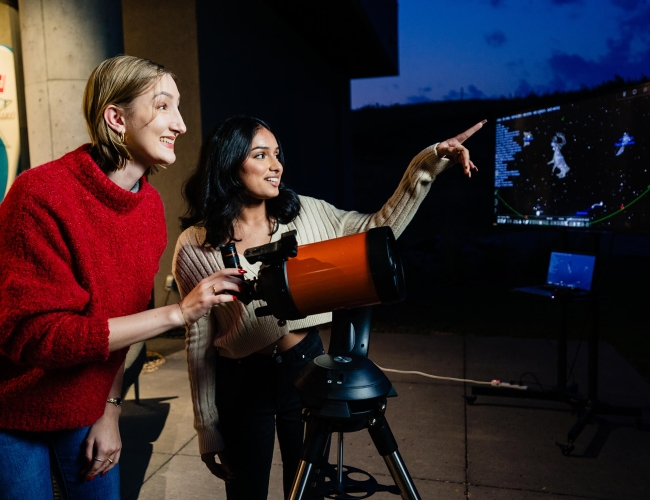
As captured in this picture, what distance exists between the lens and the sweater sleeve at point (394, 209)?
5.86 ft

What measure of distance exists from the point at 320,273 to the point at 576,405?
2872 mm

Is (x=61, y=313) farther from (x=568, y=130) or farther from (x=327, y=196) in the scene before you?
(x=327, y=196)

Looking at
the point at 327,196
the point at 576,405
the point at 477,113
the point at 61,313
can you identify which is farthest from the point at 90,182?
the point at 477,113

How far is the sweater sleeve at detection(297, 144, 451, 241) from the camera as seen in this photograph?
5.86 ft

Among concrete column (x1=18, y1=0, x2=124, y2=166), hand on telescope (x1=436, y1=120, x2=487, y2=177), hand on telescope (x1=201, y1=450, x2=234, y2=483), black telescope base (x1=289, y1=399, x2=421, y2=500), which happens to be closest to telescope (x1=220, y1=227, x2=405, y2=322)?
black telescope base (x1=289, y1=399, x2=421, y2=500)

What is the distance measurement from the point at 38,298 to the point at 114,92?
19.2 inches

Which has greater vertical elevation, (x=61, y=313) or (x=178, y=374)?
(x=61, y=313)

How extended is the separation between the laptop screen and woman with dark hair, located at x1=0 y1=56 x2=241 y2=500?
108 inches

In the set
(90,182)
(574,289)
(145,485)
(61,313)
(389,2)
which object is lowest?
(145,485)

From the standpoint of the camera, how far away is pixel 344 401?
117 cm

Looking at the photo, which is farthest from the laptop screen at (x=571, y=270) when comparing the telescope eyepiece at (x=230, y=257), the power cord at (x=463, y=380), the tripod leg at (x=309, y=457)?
the telescope eyepiece at (x=230, y=257)

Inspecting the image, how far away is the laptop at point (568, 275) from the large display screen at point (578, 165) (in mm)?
209

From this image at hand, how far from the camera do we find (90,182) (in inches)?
47.7

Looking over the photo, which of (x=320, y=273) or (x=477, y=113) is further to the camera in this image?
(x=477, y=113)
